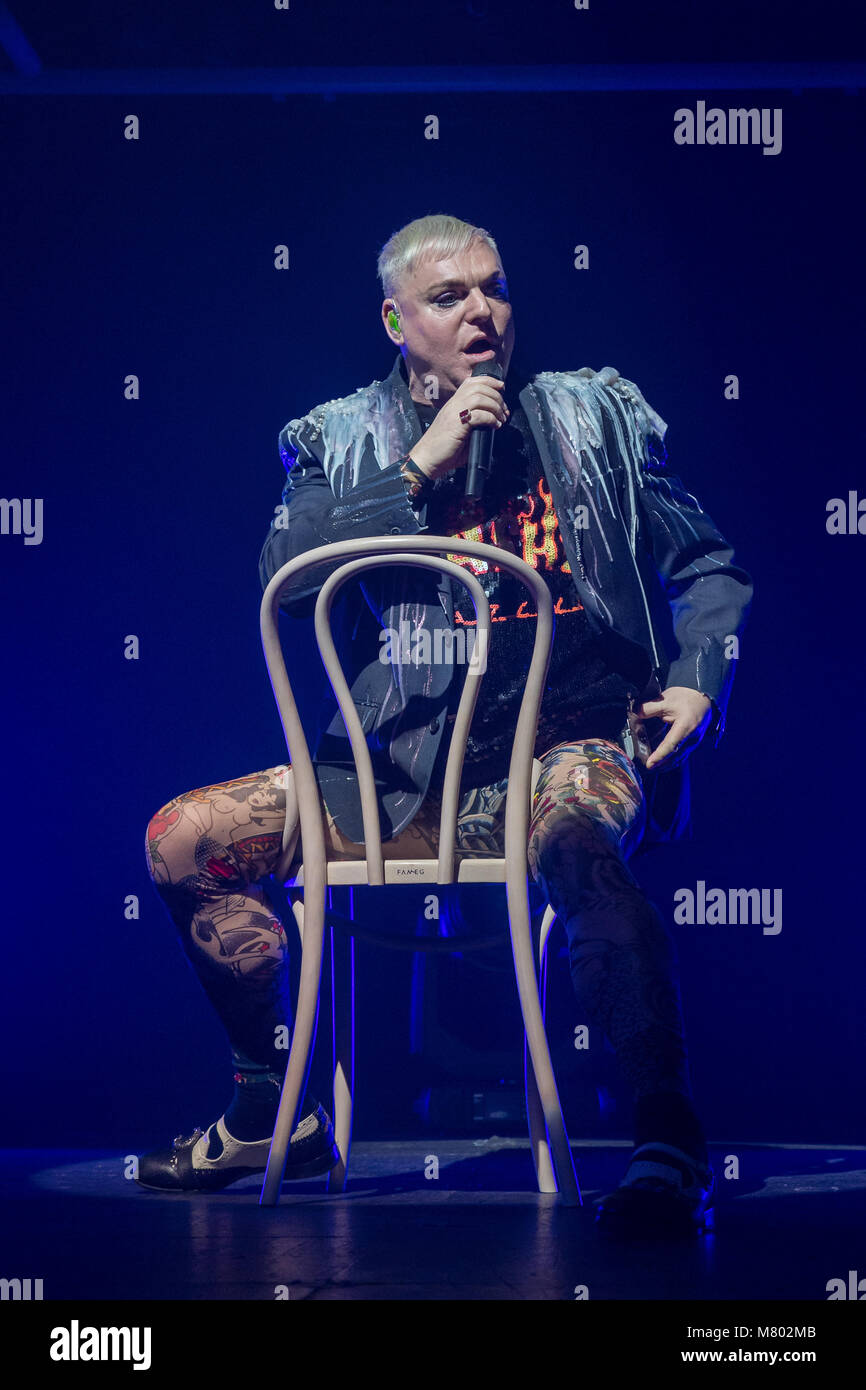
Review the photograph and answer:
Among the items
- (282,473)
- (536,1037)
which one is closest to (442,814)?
(536,1037)

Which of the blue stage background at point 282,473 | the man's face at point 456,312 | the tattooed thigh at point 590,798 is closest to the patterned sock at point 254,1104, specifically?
the tattooed thigh at point 590,798

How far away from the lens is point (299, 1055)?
165 cm

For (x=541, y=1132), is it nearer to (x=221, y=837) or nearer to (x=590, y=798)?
(x=590, y=798)

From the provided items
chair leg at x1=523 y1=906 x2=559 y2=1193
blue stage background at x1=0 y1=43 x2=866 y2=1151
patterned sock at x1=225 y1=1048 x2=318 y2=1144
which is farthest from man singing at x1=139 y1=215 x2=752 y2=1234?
blue stage background at x1=0 y1=43 x2=866 y2=1151

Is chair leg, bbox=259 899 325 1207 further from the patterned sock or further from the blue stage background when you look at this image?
the blue stage background

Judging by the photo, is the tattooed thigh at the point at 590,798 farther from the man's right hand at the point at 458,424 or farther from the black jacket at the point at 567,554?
the man's right hand at the point at 458,424

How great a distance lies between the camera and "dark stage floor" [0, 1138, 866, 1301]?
1.16 metres

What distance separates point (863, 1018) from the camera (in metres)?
2.62

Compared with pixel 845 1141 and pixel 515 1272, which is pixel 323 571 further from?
pixel 845 1141

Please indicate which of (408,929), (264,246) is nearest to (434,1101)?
(408,929)

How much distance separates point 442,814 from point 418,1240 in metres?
0.51

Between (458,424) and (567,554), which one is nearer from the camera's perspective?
(458,424)

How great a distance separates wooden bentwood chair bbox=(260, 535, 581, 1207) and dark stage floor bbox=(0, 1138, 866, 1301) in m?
0.14

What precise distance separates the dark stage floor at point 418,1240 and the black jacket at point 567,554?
0.50 meters
